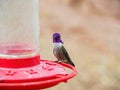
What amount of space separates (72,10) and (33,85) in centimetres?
964

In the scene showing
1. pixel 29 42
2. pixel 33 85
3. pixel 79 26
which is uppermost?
pixel 79 26

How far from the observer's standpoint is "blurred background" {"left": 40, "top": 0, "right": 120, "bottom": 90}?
8703 mm

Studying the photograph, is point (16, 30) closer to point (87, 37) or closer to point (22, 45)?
point (22, 45)

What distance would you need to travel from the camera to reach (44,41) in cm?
1007

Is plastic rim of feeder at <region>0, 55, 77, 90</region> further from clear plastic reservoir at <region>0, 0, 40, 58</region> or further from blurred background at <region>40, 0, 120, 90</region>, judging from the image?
blurred background at <region>40, 0, 120, 90</region>

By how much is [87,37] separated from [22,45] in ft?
26.0

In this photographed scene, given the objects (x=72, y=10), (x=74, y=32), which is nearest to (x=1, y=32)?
(x=74, y=32)

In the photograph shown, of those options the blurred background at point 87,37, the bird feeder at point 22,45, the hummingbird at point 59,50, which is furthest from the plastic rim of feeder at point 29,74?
the blurred background at point 87,37

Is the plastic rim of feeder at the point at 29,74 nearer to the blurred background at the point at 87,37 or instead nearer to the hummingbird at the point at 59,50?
the hummingbird at the point at 59,50

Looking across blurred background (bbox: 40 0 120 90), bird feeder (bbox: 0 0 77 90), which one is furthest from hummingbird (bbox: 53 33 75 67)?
blurred background (bbox: 40 0 120 90)

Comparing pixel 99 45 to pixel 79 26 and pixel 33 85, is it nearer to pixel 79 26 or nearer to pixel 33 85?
pixel 79 26

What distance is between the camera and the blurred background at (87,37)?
8.70 meters

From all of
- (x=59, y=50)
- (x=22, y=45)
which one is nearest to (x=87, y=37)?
(x=59, y=50)

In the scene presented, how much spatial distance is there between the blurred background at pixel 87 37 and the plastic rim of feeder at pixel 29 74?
15.9 feet
